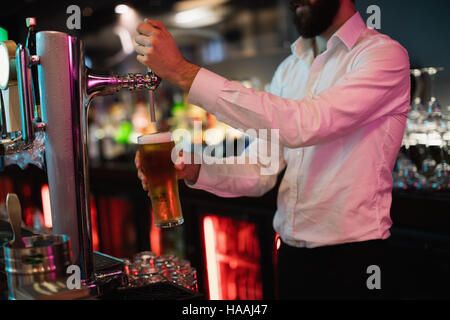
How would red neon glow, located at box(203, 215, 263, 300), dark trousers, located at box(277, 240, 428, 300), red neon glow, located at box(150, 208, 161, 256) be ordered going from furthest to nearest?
red neon glow, located at box(150, 208, 161, 256), red neon glow, located at box(203, 215, 263, 300), dark trousers, located at box(277, 240, 428, 300)

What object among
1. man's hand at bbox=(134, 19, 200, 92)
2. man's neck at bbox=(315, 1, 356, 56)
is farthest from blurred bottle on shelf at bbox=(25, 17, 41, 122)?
man's neck at bbox=(315, 1, 356, 56)

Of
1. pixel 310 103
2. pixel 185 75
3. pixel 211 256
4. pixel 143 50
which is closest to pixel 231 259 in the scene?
pixel 211 256

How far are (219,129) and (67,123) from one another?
265 centimetres

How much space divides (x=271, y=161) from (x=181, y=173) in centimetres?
43

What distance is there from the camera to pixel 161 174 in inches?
45.6

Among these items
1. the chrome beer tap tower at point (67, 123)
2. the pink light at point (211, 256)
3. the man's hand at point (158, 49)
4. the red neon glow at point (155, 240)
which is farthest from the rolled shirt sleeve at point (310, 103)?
the red neon glow at point (155, 240)

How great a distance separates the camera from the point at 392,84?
1409 millimetres

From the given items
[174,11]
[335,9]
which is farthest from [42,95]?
[174,11]

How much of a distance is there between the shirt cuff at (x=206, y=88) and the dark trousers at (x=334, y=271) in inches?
28.2

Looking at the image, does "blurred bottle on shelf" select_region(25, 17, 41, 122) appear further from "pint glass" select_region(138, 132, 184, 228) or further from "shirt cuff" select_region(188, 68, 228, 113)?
"shirt cuff" select_region(188, 68, 228, 113)

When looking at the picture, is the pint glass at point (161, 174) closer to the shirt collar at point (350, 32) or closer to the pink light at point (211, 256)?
the shirt collar at point (350, 32)

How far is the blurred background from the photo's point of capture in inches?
86.0

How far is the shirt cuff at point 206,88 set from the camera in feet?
4.02
